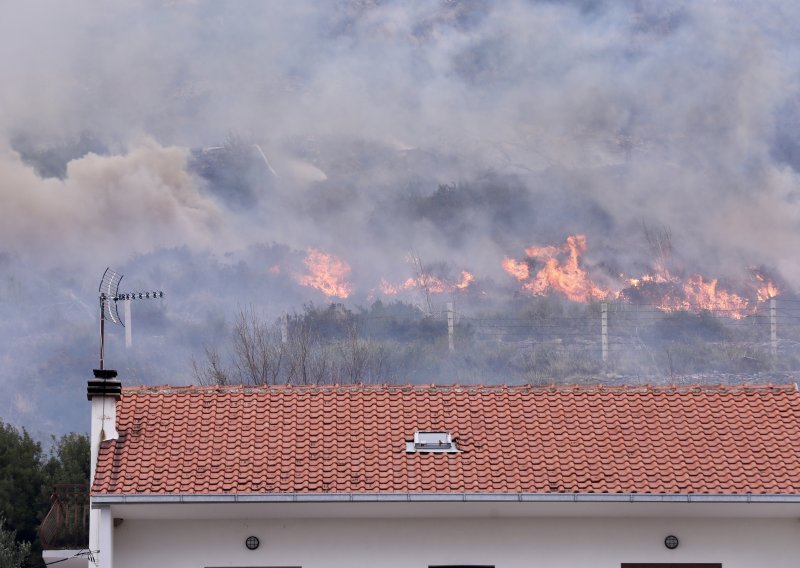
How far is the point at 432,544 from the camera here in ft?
61.9

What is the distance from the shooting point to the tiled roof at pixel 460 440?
1834cm

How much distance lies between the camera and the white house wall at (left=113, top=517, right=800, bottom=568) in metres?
18.8

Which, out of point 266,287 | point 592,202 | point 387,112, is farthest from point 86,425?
point 592,202

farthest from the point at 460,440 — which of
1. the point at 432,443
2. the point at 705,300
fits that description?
the point at 705,300

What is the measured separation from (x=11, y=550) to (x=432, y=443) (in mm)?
16724

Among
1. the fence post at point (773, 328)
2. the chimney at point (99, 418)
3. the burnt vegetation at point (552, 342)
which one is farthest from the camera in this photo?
the fence post at point (773, 328)

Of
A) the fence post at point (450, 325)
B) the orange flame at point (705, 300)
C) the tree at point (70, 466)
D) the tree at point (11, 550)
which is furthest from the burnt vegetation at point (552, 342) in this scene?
the tree at point (11, 550)

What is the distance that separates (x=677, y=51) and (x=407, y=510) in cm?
12341

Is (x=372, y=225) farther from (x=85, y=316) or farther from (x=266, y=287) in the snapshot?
(x=85, y=316)

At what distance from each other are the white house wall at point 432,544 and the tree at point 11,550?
14.0m

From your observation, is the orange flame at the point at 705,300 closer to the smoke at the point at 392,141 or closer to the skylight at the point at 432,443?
the smoke at the point at 392,141

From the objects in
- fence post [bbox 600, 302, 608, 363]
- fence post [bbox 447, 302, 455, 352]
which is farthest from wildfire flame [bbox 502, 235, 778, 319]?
fence post [bbox 447, 302, 455, 352]

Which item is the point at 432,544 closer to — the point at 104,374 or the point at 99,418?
the point at 99,418

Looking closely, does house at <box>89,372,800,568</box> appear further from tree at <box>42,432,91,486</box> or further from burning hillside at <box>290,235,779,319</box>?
burning hillside at <box>290,235,779,319</box>
